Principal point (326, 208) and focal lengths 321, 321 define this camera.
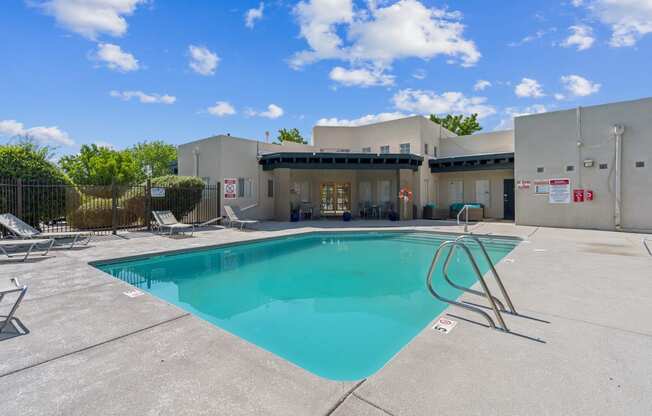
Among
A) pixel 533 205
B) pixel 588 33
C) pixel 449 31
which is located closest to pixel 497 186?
pixel 533 205

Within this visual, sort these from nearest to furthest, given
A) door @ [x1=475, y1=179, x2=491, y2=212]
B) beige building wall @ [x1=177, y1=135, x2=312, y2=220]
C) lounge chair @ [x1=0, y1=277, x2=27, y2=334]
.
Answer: lounge chair @ [x1=0, y1=277, x2=27, y2=334]
beige building wall @ [x1=177, y1=135, x2=312, y2=220]
door @ [x1=475, y1=179, x2=491, y2=212]

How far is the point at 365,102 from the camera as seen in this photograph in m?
22.6

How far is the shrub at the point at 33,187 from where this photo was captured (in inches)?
380

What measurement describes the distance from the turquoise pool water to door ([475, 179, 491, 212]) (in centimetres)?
782

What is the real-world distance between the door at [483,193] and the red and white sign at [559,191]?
4276 mm

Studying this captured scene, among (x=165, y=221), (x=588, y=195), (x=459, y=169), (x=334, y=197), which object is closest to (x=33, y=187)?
(x=165, y=221)

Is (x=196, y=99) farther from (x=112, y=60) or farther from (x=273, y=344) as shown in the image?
(x=273, y=344)

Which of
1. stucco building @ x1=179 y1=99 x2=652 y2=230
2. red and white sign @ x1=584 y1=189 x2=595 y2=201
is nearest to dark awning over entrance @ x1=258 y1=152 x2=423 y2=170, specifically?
stucco building @ x1=179 y1=99 x2=652 y2=230

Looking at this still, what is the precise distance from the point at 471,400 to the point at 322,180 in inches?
693

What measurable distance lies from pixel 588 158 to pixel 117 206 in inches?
767

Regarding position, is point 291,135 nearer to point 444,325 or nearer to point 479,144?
point 479,144

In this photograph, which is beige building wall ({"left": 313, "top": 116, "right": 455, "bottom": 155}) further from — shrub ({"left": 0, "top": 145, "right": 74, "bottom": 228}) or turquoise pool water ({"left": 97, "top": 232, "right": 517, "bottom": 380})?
shrub ({"left": 0, "top": 145, "right": 74, "bottom": 228})

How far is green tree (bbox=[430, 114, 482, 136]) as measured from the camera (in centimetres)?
3891

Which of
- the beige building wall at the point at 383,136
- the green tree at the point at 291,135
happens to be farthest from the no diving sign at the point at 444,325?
the green tree at the point at 291,135
